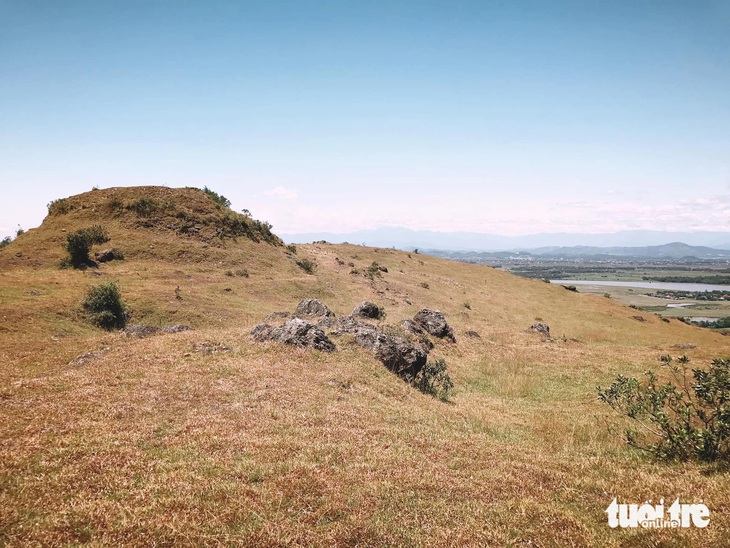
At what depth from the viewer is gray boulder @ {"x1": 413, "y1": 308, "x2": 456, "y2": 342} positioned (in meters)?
41.2

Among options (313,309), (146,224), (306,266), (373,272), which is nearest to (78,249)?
(146,224)

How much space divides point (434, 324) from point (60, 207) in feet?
226

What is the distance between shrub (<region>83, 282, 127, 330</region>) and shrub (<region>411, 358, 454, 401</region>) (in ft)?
96.6

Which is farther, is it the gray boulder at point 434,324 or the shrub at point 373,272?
the shrub at point 373,272

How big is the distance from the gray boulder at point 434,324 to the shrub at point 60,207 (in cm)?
6511

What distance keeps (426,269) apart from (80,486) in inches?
3822

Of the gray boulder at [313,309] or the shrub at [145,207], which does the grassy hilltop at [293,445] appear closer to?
the gray boulder at [313,309]

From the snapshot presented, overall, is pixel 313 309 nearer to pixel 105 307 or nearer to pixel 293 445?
pixel 105 307

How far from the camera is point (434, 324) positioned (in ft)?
137

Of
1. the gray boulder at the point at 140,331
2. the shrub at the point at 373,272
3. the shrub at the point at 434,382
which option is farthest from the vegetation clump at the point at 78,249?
the shrub at the point at 434,382

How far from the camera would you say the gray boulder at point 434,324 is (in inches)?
1622

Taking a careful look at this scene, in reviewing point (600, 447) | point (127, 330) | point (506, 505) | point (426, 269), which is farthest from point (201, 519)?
point (426, 269)

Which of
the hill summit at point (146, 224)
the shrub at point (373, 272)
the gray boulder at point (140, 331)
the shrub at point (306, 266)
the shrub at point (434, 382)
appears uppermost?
the hill summit at point (146, 224)

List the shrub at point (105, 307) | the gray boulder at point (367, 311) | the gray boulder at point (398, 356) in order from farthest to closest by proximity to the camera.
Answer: the gray boulder at point (367, 311) < the shrub at point (105, 307) < the gray boulder at point (398, 356)
